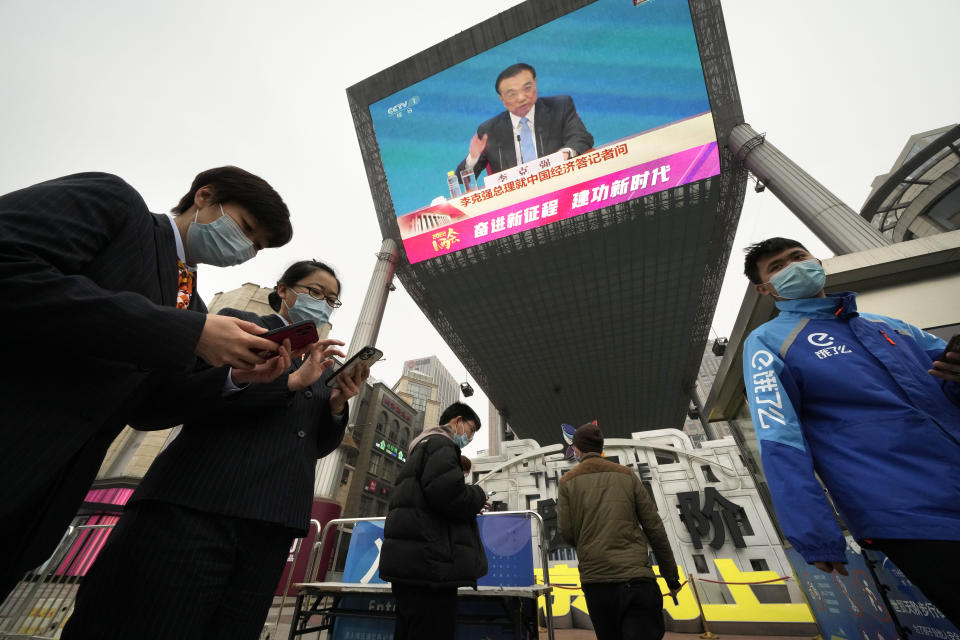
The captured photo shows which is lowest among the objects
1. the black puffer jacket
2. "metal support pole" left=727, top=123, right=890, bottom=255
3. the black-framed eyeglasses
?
the black puffer jacket

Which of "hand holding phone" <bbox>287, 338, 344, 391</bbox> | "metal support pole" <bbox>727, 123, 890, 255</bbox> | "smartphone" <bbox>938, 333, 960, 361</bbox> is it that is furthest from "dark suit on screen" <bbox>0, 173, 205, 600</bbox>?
"metal support pole" <bbox>727, 123, 890, 255</bbox>

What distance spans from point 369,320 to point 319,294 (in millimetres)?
14272

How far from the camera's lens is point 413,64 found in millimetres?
15438

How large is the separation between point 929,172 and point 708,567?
15.0m

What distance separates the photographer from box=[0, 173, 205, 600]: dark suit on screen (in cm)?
67

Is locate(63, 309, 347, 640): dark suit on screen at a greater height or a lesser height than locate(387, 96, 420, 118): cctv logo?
lesser

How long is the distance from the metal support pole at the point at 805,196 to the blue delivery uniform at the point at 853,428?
8.25 m

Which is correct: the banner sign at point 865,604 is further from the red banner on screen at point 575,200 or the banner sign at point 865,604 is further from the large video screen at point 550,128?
the large video screen at point 550,128

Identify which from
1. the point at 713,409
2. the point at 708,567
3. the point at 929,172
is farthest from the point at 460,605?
the point at 929,172

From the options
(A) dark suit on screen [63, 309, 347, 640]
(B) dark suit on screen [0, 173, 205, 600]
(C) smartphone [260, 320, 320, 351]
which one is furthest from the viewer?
(C) smartphone [260, 320, 320, 351]

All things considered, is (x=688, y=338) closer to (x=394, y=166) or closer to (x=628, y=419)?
(x=628, y=419)

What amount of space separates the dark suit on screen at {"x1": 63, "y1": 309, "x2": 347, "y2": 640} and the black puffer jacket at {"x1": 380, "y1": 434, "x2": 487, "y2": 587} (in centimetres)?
71

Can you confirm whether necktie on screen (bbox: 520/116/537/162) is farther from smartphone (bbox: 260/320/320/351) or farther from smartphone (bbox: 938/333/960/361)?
smartphone (bbox: 260/320/320/351)

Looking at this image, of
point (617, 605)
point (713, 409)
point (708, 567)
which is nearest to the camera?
point (617, 605)
